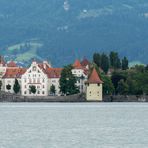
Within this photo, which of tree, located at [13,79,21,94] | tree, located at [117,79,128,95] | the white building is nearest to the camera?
tree, located at [117,79,128,95]

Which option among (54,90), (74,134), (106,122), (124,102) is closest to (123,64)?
(54,90)

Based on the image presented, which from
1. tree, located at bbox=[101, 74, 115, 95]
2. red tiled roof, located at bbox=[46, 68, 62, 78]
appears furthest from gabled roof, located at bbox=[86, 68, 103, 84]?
red tiled roof, located at bbox=[46, 68, 62, 78]

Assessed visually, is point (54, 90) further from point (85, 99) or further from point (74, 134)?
point (74, 134)

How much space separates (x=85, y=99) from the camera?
150 metres

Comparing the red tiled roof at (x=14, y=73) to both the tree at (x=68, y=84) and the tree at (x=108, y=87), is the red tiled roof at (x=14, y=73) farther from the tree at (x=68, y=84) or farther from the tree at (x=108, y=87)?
the tree at (x=108, y=87)

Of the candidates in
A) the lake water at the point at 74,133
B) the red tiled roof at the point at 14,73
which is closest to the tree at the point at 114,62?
the red tiled roof at the point at 14,73

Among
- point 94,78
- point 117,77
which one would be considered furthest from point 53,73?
point 117,77

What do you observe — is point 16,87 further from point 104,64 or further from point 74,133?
point 74,133

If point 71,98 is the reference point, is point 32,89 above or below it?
above

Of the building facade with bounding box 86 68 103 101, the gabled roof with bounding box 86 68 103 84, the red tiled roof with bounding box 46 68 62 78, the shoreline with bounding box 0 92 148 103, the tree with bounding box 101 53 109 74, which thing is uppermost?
the tree with bounding box 101 53 109 74

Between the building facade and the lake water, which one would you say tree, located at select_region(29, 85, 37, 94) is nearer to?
the building facade

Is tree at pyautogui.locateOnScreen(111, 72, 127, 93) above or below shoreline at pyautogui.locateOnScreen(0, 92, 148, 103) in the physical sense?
above

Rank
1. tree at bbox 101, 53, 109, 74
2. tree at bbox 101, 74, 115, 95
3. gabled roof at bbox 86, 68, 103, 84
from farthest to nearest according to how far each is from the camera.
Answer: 1. tree at bbox 101, 53, 109, 74
2. gabled roof at bbox 86, 68, 103, 84
3. tree at bbox 101, 74, 115, 95

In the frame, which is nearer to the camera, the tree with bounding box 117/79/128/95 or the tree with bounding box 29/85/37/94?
the tree with bounding box 117/79/128/95
